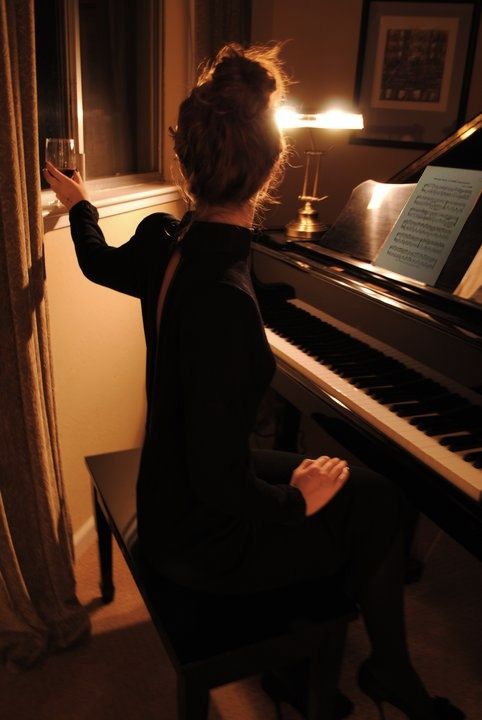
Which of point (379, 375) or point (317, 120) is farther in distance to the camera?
point (317, 120)

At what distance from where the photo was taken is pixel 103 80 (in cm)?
229

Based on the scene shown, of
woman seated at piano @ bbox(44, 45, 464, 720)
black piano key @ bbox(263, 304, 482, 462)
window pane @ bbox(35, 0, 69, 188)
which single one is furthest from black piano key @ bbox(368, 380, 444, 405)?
window pane @ bbox(35, 0, 69, 188)

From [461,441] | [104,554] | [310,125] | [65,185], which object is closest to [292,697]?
[104,554]

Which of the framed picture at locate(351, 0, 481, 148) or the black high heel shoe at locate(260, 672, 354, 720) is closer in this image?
the black high heel shoe at locate(260, 672, 354, 720)

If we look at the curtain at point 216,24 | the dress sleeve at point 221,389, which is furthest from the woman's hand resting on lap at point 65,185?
the curtain at point 216,24

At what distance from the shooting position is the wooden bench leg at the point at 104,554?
5.80ft

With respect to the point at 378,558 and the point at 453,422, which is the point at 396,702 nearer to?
the point at 378,558

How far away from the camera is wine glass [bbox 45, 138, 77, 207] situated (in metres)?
1.43

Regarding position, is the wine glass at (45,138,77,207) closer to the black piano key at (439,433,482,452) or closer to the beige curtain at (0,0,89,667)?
the beige curtain at (0,0,89,667)

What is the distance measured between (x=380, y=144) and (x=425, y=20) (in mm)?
518

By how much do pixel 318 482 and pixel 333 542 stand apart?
13 centimetres

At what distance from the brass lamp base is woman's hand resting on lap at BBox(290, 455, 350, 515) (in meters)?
1.12

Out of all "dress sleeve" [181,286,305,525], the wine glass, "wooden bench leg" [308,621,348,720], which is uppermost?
the wine glass

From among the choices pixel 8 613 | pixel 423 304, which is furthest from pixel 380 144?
pixel 8 613
